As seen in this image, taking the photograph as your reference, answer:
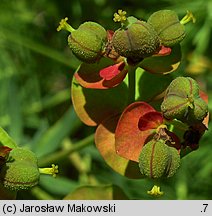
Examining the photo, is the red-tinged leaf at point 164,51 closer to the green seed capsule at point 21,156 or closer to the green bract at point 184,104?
the green bract at point 184,104

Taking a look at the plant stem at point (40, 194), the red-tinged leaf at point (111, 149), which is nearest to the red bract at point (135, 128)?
the red-tinged leaf at point (111, 149)

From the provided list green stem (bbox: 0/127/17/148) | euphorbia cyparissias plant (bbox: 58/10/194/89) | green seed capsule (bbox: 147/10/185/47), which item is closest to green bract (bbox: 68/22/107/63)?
euphorbia cyparissias plant (bbox: 58/10/194/89)

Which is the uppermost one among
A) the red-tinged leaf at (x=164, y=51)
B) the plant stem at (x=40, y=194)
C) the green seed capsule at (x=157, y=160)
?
the plant stem at (x=40, y=194)

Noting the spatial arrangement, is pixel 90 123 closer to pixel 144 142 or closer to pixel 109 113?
pixel 109 113

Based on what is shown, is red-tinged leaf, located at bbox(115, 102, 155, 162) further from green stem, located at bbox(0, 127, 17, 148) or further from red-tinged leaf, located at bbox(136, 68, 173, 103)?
green stem, located at bbox(0, 127, 17, 148)

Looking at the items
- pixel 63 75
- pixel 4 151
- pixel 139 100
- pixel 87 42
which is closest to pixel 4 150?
pixel 4 151
